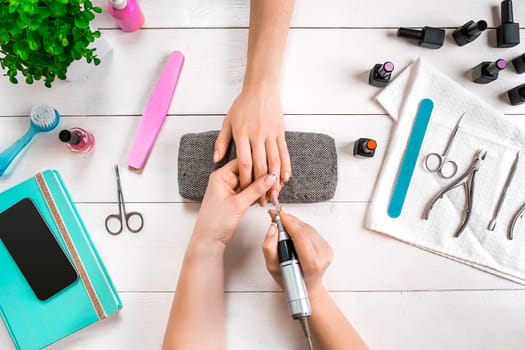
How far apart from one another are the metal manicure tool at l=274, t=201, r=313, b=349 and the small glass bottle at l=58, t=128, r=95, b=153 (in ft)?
1.30

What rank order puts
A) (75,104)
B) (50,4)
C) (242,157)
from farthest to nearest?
(75,104)
(242,157)
(50,4)

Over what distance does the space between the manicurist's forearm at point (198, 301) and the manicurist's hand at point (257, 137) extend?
13cm

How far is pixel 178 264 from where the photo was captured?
2.31ft

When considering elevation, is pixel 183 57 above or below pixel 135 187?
above

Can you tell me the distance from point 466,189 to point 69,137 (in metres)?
0.71

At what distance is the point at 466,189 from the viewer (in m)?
0.70

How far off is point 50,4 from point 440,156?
674 mm

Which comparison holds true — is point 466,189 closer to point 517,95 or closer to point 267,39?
point 517,95

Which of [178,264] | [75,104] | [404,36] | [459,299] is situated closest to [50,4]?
[75,104]

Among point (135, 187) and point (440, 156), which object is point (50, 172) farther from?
point (440, 156)

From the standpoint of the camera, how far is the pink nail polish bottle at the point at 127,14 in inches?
26.6

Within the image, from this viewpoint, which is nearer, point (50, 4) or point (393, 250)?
point (50, 4)

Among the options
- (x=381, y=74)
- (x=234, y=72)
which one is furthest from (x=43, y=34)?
(x=381, y=74)

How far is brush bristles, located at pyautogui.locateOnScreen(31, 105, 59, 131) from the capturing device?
70cm
